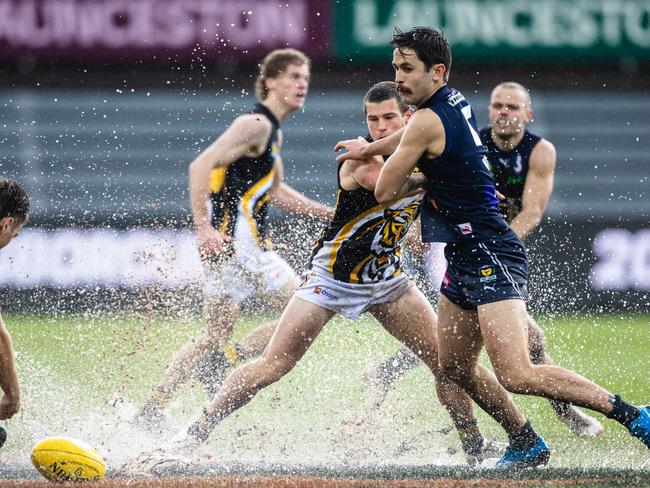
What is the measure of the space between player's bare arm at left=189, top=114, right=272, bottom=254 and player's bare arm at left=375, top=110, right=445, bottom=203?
241cm

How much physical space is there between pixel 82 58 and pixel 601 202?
7.92 m

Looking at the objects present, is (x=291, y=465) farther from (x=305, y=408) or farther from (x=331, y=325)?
(x=331, y=325)

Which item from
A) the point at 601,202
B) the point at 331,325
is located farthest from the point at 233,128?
the point at 601,202

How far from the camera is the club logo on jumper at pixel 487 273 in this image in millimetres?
6270

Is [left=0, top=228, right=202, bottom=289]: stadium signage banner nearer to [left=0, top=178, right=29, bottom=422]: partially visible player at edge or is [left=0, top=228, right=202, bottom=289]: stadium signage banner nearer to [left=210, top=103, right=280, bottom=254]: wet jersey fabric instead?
[left=210, top=103, right=280, bottom=254]: wet jersey fabric

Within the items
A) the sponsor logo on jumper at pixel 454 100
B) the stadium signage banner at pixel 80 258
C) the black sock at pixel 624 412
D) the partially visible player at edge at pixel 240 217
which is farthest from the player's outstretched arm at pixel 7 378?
the stadium signage banner at pixel 80 258

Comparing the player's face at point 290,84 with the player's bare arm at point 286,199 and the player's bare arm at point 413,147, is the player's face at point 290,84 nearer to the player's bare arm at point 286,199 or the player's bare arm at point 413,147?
the player's bare arm at point 286,199

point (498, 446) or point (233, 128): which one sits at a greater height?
point (233, 128)

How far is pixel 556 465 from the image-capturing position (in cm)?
685

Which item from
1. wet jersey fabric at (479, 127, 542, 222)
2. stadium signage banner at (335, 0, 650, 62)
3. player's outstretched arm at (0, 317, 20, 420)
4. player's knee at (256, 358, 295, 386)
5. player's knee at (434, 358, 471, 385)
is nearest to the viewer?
player's outstretched arm at (0, 317, 20, 420)

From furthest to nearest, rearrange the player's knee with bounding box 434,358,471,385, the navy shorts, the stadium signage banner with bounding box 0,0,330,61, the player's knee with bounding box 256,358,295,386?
1. the stadium signage banner with bounding box 0,0,330,61
2. the player's knee with bounding box 256,358,295,386
3. the player's knee with bounding box 434,358,471,385
4. the navy shorts

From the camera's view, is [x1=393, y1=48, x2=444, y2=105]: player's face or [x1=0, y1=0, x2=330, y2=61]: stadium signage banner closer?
[x1=393, y1=48, x2=444, y2=105]: player's face

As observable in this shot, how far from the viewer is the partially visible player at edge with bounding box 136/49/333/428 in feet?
27.7

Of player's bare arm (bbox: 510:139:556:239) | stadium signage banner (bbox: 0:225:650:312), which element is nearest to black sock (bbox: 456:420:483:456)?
player's bare arm (bbox: 510:139:556:239)
